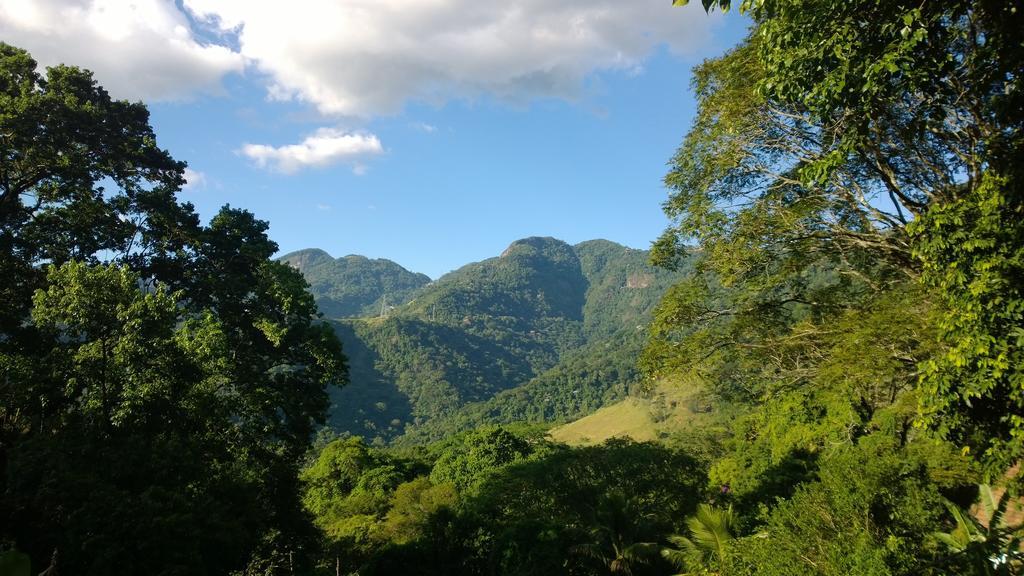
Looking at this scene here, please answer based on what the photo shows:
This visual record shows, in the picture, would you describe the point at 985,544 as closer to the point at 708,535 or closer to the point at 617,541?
the point at 708,535

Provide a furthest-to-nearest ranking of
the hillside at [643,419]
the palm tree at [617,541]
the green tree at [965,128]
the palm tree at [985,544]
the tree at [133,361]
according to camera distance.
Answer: the hillside at [643,419] < the palm tree at [617,541] < the tree at [133,361] < the palm tree at [985,544] < the green tree at [965,128]

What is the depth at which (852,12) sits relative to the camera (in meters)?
5.30

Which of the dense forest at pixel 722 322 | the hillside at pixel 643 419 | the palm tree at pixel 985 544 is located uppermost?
the dense forest at pixel 722 322

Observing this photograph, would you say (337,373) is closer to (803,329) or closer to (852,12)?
(803,329)

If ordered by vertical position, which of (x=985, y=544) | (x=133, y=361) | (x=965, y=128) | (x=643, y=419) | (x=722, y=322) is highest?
(x=965, y=128)

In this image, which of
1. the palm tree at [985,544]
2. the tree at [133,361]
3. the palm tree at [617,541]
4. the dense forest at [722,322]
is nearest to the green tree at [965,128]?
the dense forest at [722,322]

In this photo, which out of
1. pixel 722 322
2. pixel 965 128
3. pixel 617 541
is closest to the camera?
pixel 965 128

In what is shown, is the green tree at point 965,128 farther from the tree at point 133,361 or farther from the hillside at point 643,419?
the hillside at point 643,419

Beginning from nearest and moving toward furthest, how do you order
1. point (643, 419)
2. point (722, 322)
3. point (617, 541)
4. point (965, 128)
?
point (965, 128)
point (722, 322)
point (617, 541)
point (643, 419)

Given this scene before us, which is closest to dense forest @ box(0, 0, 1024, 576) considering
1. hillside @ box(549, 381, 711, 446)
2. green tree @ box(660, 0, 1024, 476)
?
green tree @ box(660, 0, 1024, 476)

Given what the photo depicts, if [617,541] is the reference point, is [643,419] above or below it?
below

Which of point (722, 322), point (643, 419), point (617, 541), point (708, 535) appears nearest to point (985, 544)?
point (722, 322)

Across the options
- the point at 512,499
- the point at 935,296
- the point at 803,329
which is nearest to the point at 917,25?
the point at 935,296

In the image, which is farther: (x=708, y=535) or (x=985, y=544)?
(x=708, y=535)
